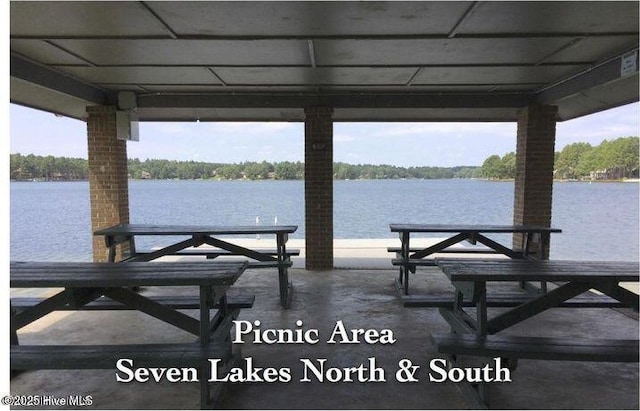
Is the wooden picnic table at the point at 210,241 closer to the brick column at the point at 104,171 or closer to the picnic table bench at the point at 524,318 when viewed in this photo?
the brick column at the point at 104,171

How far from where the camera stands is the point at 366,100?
5895mm

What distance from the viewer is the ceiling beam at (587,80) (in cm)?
392

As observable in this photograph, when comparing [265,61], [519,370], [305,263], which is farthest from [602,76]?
[305,263]

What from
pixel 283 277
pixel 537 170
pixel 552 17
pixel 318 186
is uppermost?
pixel 552 17

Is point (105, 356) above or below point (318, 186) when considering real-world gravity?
below

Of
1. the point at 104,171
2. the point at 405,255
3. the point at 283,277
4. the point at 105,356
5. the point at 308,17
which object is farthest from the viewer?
the point at 104,171

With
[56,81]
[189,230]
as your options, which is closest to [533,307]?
[189,230]

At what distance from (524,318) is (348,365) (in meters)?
1.27

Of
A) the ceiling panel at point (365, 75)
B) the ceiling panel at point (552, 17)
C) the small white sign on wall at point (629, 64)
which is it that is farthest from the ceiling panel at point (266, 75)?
the small white sign on wall at point (629, 64)

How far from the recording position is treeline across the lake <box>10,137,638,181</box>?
12.9 m

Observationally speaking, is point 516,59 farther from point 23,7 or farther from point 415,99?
point 23,7

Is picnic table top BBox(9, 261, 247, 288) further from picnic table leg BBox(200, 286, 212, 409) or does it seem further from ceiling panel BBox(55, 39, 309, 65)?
ceiling panel BBox(55, 39, 309, 65)

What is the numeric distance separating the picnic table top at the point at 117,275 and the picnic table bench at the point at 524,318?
1462 mm

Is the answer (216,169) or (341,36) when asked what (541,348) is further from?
(216,169)
